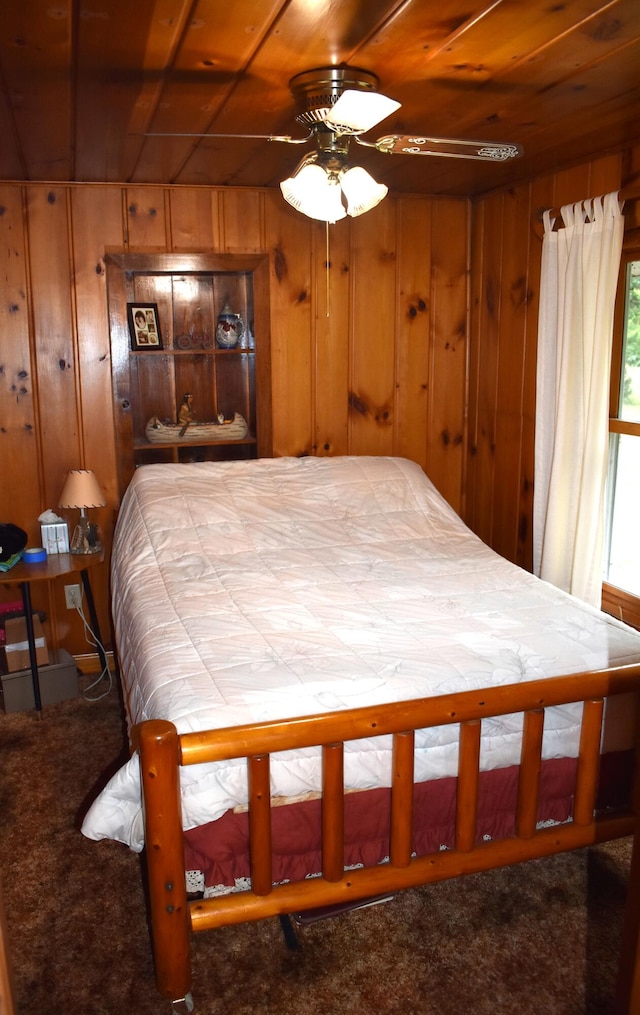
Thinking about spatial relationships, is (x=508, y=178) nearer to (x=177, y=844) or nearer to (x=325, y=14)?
(x=325, y=14)

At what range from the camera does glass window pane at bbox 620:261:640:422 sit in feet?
9.30

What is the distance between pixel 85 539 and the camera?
3.34 metres

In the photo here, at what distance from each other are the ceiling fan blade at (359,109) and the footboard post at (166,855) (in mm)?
1391

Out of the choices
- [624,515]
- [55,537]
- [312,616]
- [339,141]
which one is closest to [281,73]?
[339,141]

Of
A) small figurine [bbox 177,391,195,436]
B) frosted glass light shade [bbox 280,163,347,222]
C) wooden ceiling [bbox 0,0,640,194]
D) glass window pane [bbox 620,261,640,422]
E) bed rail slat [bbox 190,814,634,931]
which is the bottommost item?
bed rail slat [bbox 190,814,634,931]

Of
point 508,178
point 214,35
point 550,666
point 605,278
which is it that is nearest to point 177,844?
point 550,666

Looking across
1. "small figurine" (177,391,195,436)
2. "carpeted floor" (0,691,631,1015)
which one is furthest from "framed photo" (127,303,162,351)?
"carpeted floor" (0,691,631,1015)

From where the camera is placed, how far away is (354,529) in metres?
3.24

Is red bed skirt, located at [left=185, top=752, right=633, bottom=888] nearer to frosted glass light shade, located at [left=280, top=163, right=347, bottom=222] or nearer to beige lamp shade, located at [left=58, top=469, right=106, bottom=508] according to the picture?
frosted glass light shade, located at [left=280, top=163, right=347, bottom=222]

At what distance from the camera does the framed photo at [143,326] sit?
136 inches

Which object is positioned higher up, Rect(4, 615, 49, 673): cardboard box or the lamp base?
the lamp base

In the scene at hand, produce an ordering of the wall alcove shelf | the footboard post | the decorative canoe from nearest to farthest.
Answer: the footboard post
the wall alcove shelf
the decorative canoe

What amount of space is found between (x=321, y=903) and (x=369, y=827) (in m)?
0.19

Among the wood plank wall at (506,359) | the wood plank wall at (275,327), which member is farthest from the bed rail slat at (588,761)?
the wood plank wall at (275,327)
